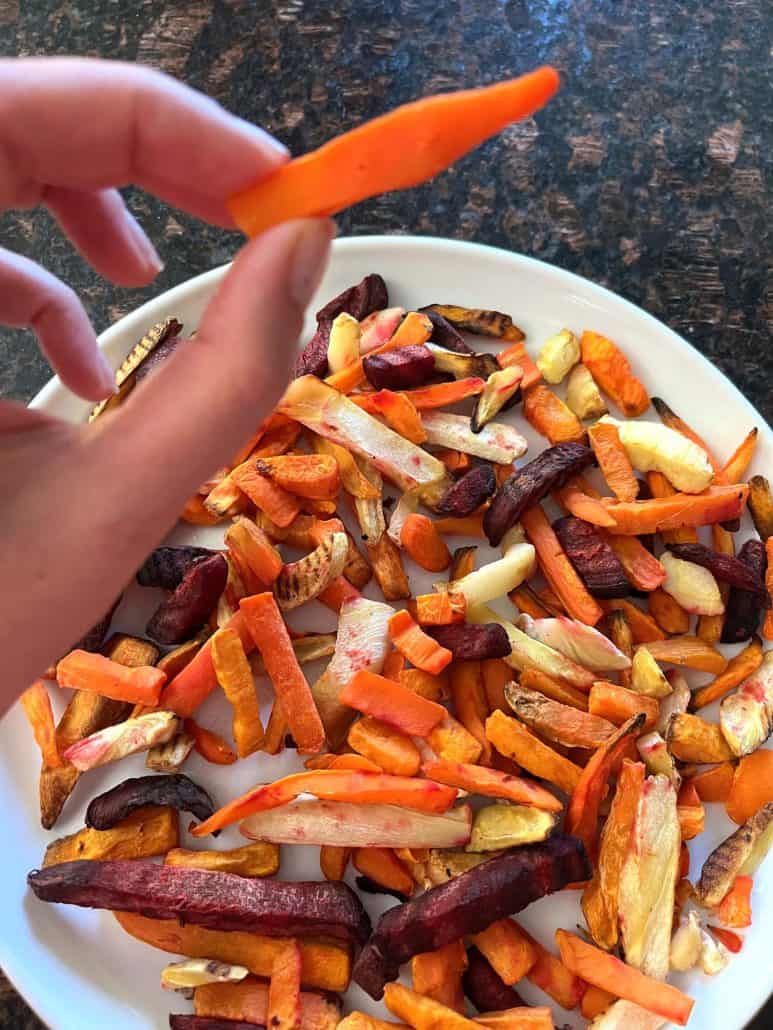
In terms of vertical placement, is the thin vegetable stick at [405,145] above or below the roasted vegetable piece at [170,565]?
above

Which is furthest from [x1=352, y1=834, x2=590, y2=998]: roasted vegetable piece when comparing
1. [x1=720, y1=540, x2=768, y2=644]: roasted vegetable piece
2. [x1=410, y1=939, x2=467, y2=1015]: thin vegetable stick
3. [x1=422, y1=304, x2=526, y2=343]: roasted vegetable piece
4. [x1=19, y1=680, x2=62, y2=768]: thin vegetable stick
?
[x1=422, y1=304, x2=526, y2=343]: roasted vegetable piece

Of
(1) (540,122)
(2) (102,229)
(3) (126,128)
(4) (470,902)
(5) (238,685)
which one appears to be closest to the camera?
(3) (126,128)

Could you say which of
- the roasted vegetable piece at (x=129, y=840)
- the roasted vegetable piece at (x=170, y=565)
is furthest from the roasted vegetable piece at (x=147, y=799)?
the roasted vegetable piece at (x=170, y=565)

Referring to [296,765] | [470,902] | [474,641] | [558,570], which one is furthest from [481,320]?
[470,902]

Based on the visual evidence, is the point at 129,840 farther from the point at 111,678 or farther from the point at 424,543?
the point at 424,543

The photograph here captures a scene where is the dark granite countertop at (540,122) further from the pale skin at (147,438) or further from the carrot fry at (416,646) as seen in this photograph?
the pale skin at (147,438)

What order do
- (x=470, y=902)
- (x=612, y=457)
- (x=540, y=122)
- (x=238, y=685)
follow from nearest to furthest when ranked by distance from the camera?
(x=470, y=902) → (x=238, y=685) → (x=612, y=457) → (x=540, y=122)
